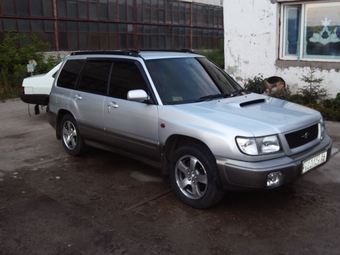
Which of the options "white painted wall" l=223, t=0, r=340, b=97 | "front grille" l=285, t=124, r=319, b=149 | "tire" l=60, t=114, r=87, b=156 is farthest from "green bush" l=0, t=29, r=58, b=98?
"front grille" l=285, t=124, r=319, b=149

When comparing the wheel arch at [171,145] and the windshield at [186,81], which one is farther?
the windshield at [186,81]

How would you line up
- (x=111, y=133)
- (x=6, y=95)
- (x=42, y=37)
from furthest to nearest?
(x=42, y=37)
(x=6, y=95)
(x=111, y=133)

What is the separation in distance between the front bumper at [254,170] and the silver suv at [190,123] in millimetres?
10

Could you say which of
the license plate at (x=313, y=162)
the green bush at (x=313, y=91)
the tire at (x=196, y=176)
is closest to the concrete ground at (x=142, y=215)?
the tire at (x=196, y=176)

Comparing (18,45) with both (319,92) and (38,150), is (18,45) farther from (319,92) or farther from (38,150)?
(319,92)

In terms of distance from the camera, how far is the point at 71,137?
6633 mm

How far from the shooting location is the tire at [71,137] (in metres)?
6.40

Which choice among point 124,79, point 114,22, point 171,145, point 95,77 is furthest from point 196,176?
point 114,22

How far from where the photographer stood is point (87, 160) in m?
6.52

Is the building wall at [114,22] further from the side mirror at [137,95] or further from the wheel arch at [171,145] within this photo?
the wheel arch at [171,145]

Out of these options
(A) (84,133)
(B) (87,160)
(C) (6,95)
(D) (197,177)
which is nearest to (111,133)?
(A) (84,133)

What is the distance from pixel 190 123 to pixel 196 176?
0.61 metres

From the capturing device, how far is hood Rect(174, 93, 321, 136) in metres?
4.13

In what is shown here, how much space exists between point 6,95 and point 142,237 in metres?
11.7
